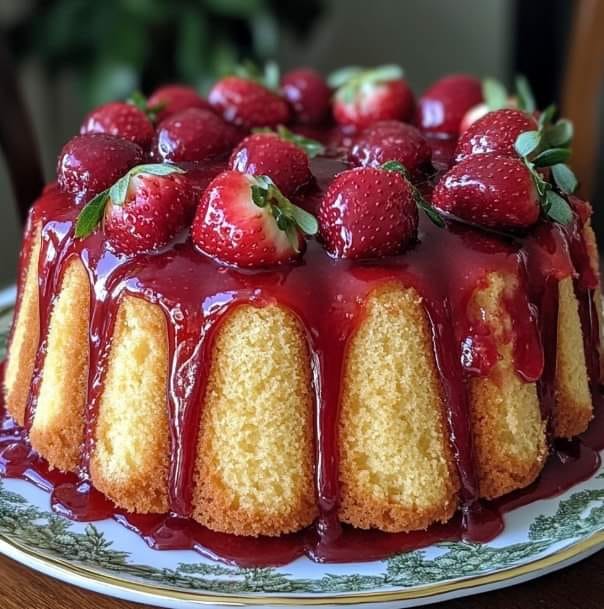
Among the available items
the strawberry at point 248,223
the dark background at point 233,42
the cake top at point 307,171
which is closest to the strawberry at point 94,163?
the cake top at point 307,171

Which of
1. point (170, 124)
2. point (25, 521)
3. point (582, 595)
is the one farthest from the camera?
point (170, 124)

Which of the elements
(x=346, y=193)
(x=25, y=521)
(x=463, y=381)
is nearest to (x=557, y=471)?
(x=463, y=381)

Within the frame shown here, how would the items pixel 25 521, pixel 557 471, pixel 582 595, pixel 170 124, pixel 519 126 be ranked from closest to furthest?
pixel 582 595
pixel 25 521
pixel 557 471
pixel 519 126
pixel 170 124

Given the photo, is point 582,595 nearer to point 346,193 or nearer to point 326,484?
point 326,484

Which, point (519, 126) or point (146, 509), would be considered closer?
point (146, 509)

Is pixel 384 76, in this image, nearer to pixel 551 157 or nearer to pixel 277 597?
pixel 551 157

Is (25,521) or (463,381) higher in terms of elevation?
(463,381)

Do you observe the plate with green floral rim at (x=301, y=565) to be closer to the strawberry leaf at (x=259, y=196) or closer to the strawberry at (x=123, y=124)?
the strawberry leaf at (x=259, y=196)
